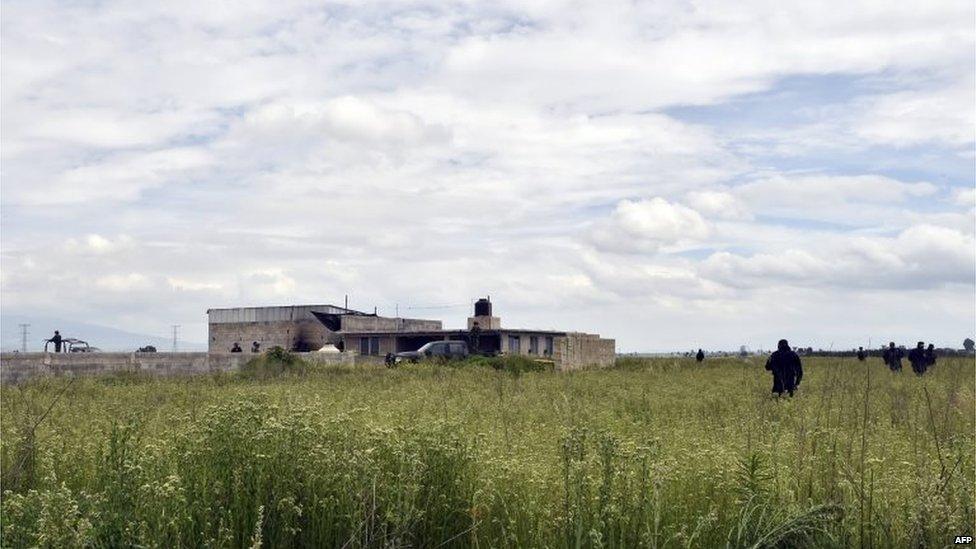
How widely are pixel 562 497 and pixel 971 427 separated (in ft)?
26.5

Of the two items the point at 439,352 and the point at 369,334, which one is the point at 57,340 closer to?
the point at 439,352

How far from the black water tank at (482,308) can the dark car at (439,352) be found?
18013 millimetres

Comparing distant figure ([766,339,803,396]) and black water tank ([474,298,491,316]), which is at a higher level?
black water tank ([474,298,491,316])

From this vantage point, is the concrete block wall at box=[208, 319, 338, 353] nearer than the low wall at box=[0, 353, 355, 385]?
No

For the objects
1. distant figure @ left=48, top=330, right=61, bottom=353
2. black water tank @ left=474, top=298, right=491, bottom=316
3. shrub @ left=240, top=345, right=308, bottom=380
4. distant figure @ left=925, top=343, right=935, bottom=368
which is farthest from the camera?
black water tank @ left=474, top=298, right=491, bottom=316

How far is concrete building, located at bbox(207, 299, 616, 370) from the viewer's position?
48.6m

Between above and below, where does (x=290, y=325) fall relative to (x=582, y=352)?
above

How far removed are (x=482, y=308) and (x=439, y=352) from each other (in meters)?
19.4

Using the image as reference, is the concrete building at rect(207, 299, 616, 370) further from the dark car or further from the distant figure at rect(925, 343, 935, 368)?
the distant figure at rect(925, 343, 935, 368)

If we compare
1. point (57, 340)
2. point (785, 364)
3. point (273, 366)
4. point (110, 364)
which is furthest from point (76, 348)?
point (785, 364)

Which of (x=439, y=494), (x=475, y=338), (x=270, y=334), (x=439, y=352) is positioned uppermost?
(x=270, y=334)

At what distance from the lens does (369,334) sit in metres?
→ 56.8

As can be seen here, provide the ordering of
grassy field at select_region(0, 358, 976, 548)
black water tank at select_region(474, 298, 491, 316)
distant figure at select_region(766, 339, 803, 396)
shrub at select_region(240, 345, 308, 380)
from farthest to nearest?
black water tank at select_region(474, 298, 491, 316) → shrub at select_region(240, 345, 308, 380) → distant figure at select_region(766, 339, 803, 396) → grassy field at select_region(0, 358, 976, 548)

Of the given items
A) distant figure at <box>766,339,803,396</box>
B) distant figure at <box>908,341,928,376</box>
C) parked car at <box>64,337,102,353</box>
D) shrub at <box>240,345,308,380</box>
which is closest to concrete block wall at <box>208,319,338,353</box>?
parked car at <box>64,337,102,353</box>
